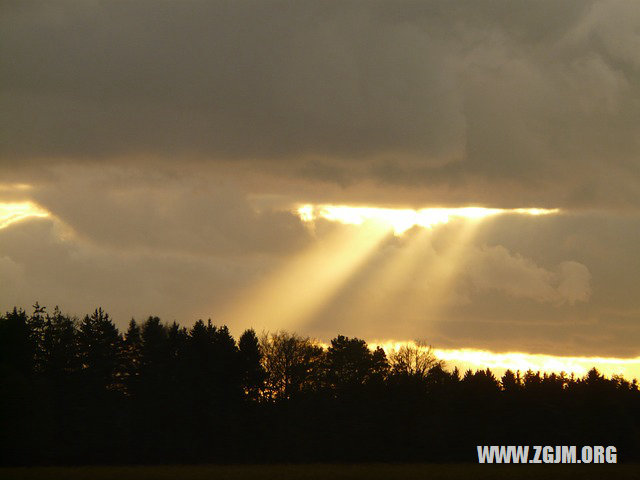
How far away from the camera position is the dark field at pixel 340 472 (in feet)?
299

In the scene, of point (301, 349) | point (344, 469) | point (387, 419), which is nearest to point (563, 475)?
point (344, 469)

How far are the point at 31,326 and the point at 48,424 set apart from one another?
21.7 m

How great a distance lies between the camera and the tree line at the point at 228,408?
399 feet

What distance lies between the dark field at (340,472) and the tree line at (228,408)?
42.9ft

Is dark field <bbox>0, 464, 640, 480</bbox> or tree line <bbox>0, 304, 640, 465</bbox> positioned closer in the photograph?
dark field <bbox>0, 464, 640, 480</bbox>

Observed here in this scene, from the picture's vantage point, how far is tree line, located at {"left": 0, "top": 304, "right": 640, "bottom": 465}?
4788 inches

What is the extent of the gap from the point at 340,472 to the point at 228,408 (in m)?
33.9

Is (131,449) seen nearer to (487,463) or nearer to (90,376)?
(90,376)

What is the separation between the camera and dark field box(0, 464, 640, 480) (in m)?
91.2

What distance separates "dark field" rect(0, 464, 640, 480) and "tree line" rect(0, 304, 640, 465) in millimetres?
13063

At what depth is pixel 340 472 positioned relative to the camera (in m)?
99.2

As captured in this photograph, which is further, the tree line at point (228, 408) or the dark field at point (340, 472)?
the tree line at point (228, 408)

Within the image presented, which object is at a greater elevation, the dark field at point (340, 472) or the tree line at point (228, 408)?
the tree line at point (228, 408)

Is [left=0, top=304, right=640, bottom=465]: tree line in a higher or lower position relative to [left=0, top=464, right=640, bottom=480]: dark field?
higher
